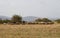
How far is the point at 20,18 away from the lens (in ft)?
252

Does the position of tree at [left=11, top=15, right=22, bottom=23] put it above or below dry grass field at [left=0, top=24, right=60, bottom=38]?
above

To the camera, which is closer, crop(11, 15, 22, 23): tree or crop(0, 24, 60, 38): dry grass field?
crop(0, 24, 60, 38): dry grass field

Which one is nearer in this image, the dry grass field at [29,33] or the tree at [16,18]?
the dry grass field at [29,33]

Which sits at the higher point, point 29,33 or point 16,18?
point 16,18

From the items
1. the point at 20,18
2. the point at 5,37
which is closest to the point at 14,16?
the point at 20,18

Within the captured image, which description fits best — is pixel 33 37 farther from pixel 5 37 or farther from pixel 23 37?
pixel 5 37

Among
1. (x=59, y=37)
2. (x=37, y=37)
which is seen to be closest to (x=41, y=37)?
(x=37, y=37)

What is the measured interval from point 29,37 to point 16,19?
58.2 meters

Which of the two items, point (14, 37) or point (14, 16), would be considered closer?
point (14, 37)

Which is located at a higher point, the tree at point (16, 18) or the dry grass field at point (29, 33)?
the tree at point (16, 18)

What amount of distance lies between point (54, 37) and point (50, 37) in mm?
383

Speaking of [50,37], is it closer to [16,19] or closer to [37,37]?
[37,37]

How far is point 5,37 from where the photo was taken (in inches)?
688

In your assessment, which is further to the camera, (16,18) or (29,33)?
(16,18)
